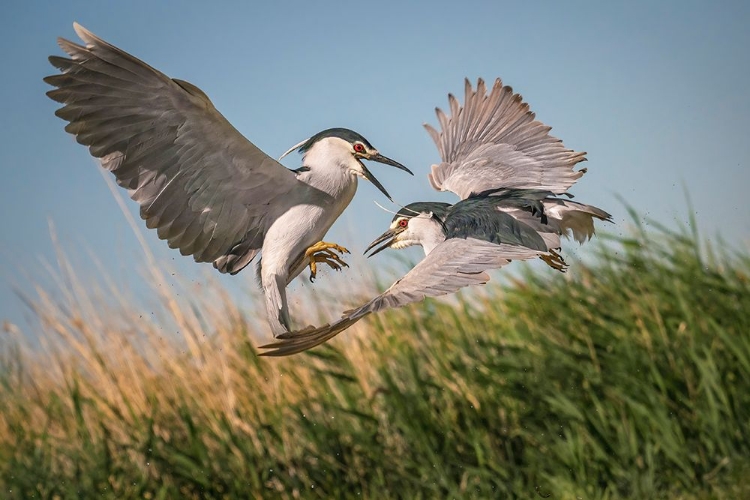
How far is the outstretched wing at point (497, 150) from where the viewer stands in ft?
7.49

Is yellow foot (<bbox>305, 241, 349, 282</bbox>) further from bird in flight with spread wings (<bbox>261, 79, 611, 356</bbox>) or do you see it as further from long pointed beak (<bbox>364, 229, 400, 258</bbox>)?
long pointed beak (<bbox>364, 229, 400, 258</bbox>)

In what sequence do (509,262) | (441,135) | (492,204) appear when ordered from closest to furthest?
(509,262) < (492,204) < (441,135)

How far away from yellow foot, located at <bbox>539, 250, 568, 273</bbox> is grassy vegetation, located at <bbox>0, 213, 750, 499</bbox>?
293cm

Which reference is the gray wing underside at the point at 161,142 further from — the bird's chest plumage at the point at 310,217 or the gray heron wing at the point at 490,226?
the gray heron wing at the point at 490,226

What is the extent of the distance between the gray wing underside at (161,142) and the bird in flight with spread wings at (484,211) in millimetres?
328

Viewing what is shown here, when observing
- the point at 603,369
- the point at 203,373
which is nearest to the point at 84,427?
the point at 203,373

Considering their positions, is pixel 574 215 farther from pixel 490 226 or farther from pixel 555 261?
pixel 490 226

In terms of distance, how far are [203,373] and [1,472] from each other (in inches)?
61.8

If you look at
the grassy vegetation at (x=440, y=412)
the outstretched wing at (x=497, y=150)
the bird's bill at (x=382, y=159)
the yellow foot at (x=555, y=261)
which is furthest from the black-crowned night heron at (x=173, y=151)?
the grassy vegetation at (x=440, y=412)

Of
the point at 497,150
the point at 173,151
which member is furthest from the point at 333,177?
the point at 497,150

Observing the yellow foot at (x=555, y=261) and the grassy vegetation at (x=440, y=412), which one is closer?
the yellow foot at (x=555, y=261)

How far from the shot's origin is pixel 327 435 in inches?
199

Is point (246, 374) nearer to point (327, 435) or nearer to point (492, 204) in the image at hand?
point (327, 435)

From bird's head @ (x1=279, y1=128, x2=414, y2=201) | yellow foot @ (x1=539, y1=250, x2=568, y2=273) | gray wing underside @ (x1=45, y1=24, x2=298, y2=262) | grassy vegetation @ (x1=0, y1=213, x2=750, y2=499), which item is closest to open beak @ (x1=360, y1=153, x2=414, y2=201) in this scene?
bird's head @ (x1=279, y1=128, x2=414, y2=201)
